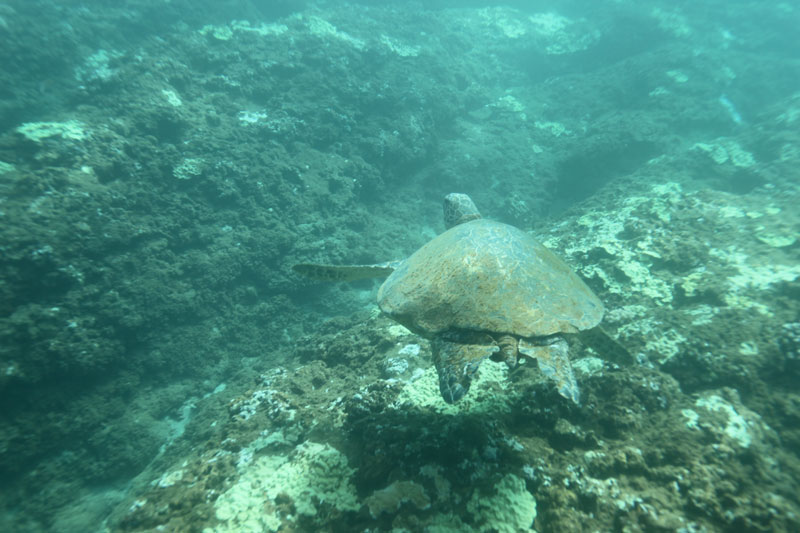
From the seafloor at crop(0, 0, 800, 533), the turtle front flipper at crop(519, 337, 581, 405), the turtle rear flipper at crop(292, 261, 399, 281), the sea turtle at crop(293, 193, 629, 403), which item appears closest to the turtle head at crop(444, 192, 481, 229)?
the turtle rear flipper at crop(292, 261, 399, 281)

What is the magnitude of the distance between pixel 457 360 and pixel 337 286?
532 centimetres

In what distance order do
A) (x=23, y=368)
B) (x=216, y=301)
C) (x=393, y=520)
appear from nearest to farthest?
(x=393, y=520)
(x=23, y=368)
(x=216, y=301)

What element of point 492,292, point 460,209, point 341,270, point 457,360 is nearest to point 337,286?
point 341,270

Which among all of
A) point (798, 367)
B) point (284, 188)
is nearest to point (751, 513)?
point (798, 367)

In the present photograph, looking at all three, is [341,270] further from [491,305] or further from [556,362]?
[556,362]

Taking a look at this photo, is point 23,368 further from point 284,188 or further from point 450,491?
point 450,491

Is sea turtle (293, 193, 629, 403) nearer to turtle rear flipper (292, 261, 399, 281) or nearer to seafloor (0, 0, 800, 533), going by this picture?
seafloor (0, 0, 800, 533)

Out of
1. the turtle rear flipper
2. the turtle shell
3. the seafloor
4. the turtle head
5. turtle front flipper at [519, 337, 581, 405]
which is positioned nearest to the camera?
turtle front flipper at [519, 337, 581, 405]

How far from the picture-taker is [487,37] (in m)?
17.8

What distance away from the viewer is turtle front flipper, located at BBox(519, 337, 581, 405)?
7.11ft

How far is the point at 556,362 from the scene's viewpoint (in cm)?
233

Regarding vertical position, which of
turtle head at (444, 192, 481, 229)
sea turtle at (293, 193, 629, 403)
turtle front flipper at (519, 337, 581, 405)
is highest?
turtle head at (444, 192, 481, 229)

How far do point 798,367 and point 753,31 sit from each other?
26.4 meters

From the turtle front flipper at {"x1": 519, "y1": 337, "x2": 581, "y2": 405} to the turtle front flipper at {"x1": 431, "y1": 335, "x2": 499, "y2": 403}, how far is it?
11.1 inches
